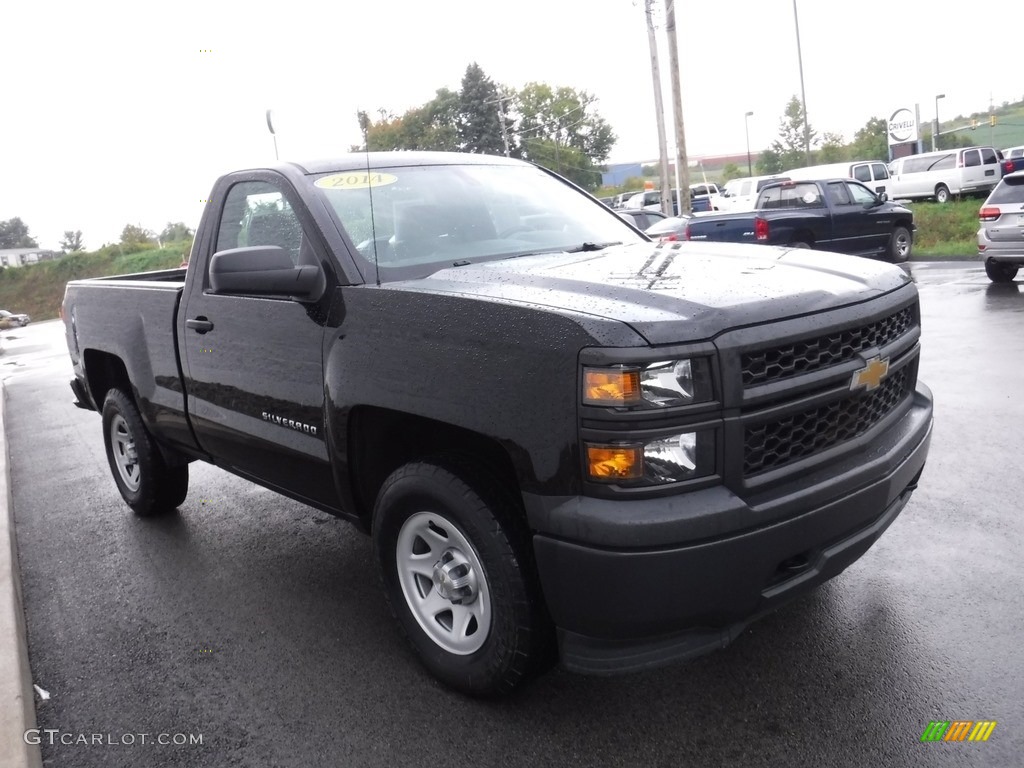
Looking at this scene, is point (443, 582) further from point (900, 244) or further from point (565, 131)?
point (565, 131)

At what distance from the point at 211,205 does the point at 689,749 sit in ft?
10.8

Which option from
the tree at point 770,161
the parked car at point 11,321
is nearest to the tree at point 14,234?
the parked car at point 11,321

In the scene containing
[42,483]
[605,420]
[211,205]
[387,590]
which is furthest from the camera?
[42,483]

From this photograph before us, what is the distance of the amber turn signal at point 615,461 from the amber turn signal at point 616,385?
125 millimetres

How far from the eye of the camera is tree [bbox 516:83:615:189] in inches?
1667

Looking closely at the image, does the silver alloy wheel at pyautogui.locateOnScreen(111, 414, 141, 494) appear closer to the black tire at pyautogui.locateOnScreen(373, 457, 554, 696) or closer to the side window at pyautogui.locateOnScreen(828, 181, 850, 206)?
the black tire at pyautogui.locateOnScreen(373, 457, 554, 696)

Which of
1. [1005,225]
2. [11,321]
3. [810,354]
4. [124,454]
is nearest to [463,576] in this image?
[810,354]

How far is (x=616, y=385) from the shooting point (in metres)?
2.44

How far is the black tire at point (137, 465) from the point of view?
5234 millimetres

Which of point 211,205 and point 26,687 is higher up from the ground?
point 211,205

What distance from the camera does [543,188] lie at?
4469 millimetres

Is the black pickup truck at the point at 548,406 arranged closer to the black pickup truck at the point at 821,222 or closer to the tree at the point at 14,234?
the black pickup truck at the point at 821,222

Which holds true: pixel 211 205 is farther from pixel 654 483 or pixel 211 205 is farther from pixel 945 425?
pixel 945 425

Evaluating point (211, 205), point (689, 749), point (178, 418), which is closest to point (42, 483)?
point (178, 418)
